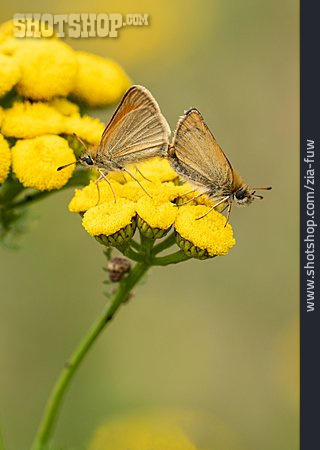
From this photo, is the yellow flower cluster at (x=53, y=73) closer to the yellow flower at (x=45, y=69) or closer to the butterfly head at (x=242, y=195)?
the yellow flower at (x=45, y=69)

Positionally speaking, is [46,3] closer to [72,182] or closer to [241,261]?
[241,261]

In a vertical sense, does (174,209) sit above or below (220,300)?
above

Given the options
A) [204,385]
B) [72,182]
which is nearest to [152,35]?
[204,385]

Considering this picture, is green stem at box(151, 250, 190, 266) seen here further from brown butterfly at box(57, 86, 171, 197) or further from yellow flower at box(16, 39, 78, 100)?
yellow flower at box(16, 39, 78, 100)

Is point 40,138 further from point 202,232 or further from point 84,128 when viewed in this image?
point 202,232

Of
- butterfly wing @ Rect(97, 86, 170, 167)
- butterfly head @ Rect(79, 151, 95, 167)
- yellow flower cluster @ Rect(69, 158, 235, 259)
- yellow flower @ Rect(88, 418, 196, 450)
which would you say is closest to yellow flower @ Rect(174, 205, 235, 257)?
yellow flower cluster @ Rect(69, 158, 235, 259)
